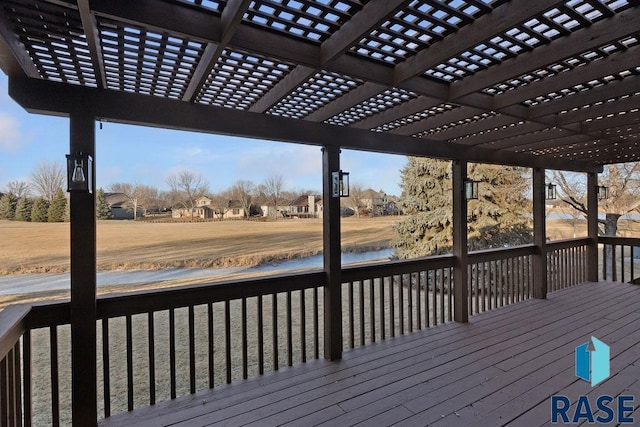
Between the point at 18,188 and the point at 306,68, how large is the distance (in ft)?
9.78

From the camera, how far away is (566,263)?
589 cm

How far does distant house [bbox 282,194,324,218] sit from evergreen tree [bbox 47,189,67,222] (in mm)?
3574

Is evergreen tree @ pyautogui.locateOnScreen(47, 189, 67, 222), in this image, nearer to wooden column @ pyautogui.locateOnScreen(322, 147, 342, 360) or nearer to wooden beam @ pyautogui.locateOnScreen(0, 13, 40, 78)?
wooden beam @ pyautogui.locateOnScreen(0, 13, 40, 78)

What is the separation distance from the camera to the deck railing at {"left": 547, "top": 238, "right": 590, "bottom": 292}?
18.8 ft

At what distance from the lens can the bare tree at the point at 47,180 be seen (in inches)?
117

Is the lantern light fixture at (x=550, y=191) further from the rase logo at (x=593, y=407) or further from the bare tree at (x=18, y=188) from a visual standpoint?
the bare tree at (x=18, y=188)

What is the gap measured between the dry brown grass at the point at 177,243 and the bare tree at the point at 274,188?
16.3 inches

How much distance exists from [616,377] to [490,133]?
2.66 m

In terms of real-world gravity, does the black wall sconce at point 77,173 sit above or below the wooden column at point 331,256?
above

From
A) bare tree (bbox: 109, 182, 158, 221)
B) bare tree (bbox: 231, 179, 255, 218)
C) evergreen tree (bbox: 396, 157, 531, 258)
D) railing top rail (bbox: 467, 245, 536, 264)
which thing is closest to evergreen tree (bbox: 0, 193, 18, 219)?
bare tree (bbox: 109, 182, 158, 221)

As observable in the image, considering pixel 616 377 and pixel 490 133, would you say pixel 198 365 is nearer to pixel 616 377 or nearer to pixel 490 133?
pixel 616 377

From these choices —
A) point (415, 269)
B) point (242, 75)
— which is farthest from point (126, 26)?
point (415, 269)

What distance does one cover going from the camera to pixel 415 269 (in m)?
3.90

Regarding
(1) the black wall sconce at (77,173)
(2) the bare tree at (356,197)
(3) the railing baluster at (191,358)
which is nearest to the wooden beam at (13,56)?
(1) the black wall sconce at (77,173)
